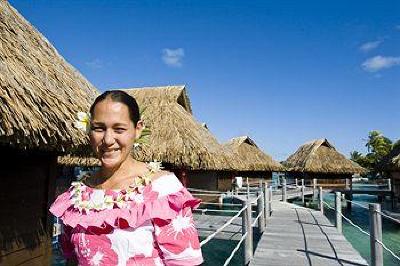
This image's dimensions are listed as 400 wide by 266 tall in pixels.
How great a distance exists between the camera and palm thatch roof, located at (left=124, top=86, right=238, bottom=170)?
48.6 ft

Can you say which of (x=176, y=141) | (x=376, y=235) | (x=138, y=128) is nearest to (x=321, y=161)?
(x=176, y=141)

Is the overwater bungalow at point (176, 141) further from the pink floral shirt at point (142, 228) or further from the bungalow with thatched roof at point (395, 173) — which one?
the pink floral shirt at point (142, 228)

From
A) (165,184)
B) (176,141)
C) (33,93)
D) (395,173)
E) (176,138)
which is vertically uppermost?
(176,138)

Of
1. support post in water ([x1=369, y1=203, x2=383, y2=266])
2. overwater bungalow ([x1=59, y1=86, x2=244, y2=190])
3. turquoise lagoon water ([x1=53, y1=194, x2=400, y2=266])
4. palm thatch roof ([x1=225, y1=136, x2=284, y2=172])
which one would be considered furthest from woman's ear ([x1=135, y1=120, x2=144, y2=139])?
palm thatch roof ([x1=225, y1=136, x2=284, y2=172])

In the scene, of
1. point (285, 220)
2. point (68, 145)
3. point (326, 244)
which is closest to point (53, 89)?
point (68, 145)

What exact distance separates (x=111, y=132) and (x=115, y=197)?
0.29m

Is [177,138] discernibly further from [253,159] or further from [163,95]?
[253,159]

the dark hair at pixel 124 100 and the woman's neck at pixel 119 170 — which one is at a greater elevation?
the dark hair at pixel 124 100

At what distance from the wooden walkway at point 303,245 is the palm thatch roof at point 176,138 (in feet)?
16.8

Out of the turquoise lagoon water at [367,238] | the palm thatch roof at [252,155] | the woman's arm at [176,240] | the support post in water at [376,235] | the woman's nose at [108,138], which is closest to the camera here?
the woman's arm at [176,240]

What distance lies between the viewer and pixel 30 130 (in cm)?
381

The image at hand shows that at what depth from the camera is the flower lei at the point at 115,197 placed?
5.13 feet

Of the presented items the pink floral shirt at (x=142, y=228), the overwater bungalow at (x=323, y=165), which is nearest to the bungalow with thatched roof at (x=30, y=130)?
the pink floral shirt at (x=142, y=228)

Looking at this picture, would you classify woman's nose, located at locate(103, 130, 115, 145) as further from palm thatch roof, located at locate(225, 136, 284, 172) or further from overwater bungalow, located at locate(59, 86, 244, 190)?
palm thatch roof, located at locate(225, 136, 284, 172)
